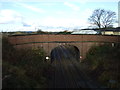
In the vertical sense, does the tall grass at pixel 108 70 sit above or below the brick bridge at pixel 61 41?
below

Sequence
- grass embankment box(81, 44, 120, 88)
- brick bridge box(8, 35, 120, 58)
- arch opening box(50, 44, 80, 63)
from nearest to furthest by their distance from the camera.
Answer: grass embankment box(81, 44, 120, 88), brick bridge box(8, 35, 120, 58), arch opening box(50, 44, 80, 63)

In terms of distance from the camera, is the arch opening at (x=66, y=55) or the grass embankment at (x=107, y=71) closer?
the grass embankment at (x=107, y=71)

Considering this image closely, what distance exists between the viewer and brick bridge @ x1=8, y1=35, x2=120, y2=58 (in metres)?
25.8

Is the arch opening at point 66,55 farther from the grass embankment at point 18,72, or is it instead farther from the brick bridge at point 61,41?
the grass embankment at point 18,72

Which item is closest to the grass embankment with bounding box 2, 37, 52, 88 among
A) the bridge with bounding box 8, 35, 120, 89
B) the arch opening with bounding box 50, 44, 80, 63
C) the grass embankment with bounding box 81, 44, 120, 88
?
the bridge with bounding box 8, 35, 120, 89

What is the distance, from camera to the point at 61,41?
27.9 m

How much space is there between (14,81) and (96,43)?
18.7m

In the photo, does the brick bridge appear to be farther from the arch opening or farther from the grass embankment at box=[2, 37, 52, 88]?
the grass embankment at box=[2, 37, 52, 88]

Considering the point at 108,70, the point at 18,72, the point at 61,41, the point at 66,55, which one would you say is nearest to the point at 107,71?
the point at 108,70

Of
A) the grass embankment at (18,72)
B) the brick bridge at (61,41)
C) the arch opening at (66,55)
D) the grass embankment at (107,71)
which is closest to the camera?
the grass embankment at (18,72)

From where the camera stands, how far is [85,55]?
28.9 metres

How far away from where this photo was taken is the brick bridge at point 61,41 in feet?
84.5

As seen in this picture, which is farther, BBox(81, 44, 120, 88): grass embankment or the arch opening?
the arch opening

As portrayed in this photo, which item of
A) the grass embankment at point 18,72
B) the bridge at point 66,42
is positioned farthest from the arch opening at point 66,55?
the grass embankment at point 18,72
